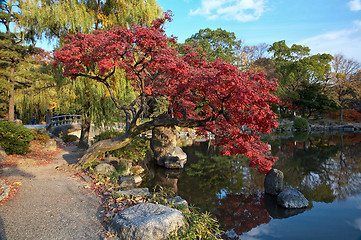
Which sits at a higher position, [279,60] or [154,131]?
[279,60]

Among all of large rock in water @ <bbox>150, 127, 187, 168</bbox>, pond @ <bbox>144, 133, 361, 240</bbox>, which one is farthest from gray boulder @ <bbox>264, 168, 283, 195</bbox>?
large rock in water @ <bbox>150, 127, 187, 168</bbox>

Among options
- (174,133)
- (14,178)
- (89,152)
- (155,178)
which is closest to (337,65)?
(174,133)

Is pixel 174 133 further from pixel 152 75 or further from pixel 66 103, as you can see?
pixel 66 103

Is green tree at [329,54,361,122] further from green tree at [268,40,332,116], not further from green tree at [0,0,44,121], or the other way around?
green tree at [0,0,44,121]

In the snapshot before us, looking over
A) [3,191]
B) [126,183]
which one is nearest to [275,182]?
[126,183]

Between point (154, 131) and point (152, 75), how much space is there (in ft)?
A: 13.5

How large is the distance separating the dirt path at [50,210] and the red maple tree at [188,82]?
1.66 metres

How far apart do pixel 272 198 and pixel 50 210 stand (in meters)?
5.95

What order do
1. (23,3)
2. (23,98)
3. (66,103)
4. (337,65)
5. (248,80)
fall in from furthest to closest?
(337,65) < (23,98) < (66,103) < (23,3) < (248,80)

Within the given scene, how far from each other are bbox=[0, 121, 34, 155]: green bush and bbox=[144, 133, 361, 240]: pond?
4573 millimetres

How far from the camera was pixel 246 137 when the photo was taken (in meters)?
6.04

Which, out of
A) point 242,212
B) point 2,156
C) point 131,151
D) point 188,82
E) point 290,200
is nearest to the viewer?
point 188,82

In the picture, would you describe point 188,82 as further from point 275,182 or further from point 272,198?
point 272,198

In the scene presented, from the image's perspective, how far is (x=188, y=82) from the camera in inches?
212
